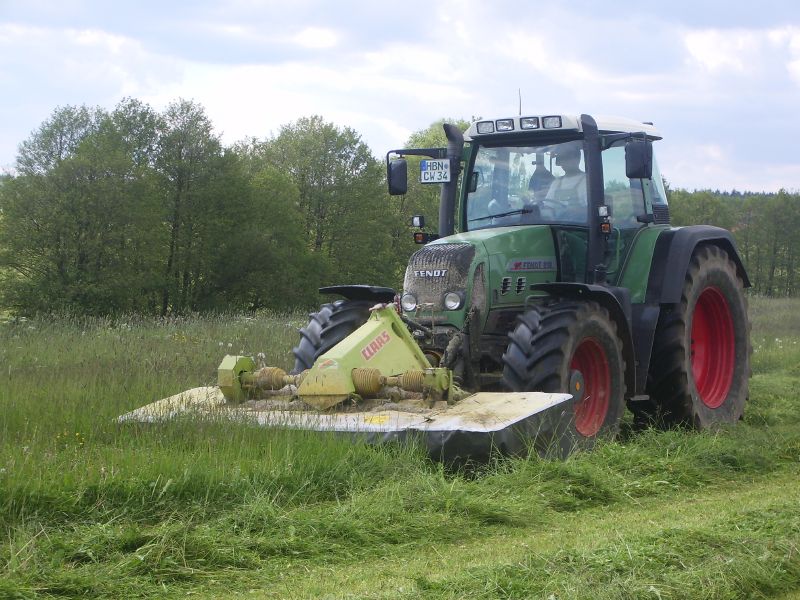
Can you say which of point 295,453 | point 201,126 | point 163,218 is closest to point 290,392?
point 295,453

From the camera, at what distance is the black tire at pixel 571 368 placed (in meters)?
7.04

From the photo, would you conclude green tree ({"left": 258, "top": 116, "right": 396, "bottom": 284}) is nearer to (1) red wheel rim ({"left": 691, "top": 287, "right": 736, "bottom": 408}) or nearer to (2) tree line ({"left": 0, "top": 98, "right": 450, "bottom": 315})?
(2) tree line ({"left": 0, "top": 98, "right": 450, "bottom": 315})

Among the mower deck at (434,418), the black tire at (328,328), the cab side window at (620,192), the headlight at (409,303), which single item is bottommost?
the mower deck at (434,418)

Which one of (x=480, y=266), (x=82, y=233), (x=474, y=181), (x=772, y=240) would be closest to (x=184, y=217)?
(x=82, y=233)

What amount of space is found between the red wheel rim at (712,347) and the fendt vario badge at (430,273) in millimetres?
3190

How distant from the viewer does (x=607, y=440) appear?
7.80 metres

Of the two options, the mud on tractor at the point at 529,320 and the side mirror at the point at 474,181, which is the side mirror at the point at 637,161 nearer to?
the mud on tractor at the point at 529,320

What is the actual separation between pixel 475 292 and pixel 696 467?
84.5 inches

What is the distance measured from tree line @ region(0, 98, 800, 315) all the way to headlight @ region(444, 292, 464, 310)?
21025 mm

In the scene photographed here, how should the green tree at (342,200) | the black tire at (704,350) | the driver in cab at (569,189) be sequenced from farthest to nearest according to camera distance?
the green tree at (342,200)
the black tire at (704,350)
the driver in cab at (569,189)

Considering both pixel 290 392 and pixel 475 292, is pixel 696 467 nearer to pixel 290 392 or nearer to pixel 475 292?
pixel 475 292

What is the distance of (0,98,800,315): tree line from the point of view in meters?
32.7

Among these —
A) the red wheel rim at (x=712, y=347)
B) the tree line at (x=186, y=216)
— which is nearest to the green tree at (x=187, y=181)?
the tree line at (x=186, y=216)

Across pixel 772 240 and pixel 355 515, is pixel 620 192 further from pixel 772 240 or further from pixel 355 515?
pixel 772 240
